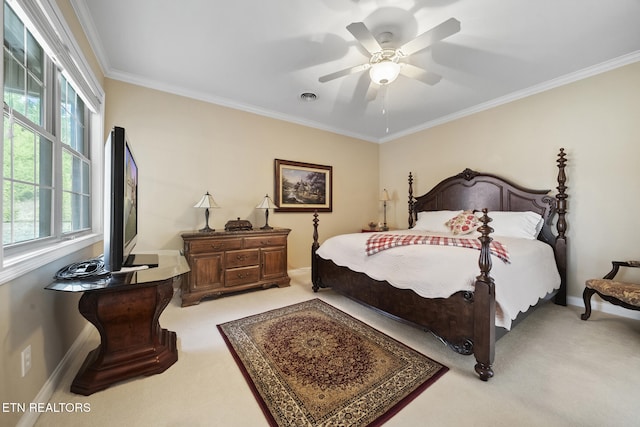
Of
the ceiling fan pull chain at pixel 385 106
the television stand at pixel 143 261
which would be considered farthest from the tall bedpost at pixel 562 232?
the television stand at pixel 143 261

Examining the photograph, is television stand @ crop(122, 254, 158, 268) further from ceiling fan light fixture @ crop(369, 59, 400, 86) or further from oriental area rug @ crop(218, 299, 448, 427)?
ceiling fan light fixture @ crop(369, 59, 400, 86)

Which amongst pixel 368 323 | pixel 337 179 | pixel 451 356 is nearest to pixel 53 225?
pixel 368 323

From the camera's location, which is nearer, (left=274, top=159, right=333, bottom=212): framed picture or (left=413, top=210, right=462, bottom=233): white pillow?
(left=413, top=210, right=462, bottom=233): white pillow

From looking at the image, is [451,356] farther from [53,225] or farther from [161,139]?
[161,139]

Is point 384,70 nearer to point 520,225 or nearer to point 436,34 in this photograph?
point 436,34

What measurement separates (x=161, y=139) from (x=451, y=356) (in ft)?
12.6

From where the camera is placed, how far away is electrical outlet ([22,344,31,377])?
1223 mm

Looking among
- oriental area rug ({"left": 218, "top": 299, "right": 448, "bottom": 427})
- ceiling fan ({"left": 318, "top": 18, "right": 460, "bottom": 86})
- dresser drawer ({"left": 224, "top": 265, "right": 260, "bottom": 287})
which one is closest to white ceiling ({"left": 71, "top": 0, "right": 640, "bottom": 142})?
ceiling fan ({"left": 318, "top": 18, "right": 460, "bottom": 86})

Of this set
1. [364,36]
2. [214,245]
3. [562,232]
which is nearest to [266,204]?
[214,245]

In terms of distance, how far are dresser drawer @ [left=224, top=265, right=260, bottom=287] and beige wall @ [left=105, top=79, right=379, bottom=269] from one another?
2.47ft

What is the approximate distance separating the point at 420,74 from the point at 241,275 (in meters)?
3.09

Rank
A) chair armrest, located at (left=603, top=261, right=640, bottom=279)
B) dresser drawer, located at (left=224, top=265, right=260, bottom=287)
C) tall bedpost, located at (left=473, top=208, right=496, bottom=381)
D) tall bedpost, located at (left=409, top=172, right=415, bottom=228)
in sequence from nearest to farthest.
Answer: tall bedpost, located at (left=473, top=208, right=496, bottom=381), chair armrest, located at (left=603, top=261, right=640, bottom=279), dresser drawer, located at (left=224, top=265, right=260, bottom=287), tall bedpost, located at (left=409, top=172, right=415, bottom=228)

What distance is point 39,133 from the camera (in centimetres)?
157

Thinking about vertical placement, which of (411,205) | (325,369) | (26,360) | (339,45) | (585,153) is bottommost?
(325,369)
